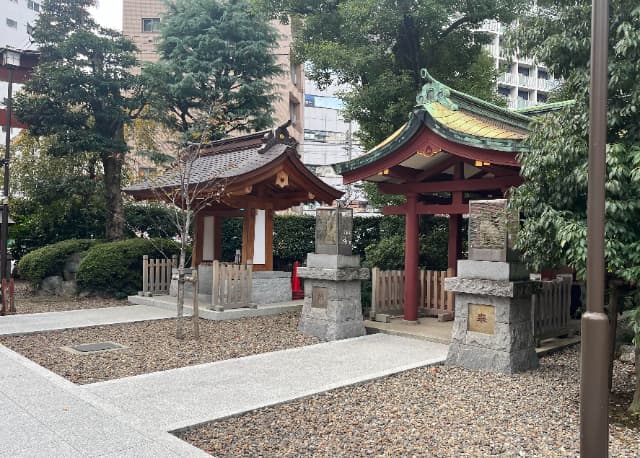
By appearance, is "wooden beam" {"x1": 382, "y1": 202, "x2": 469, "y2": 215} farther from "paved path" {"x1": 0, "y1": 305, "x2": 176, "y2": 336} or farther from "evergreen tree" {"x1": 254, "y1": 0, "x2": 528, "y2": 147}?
"paved path" {"x1": 0, "y1": 305, "x2": 176, "y2": 336}

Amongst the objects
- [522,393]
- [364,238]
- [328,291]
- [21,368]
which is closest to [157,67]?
[364,238]

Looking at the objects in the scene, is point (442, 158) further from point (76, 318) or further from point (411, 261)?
point (76, 318)

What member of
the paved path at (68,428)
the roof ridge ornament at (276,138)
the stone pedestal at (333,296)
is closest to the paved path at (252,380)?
the paved path at (68,428)

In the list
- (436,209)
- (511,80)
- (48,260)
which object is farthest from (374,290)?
(511,80)

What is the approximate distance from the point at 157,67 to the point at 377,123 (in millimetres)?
7813

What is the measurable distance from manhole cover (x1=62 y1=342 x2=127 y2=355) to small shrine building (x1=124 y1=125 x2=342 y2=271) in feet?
14.0

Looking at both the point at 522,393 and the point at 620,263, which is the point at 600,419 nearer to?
the point at 620,263

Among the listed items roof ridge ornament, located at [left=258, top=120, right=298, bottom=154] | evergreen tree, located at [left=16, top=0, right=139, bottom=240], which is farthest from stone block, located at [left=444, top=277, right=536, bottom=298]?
evergreen tree, located at [left=16, top=0, right=139, bottom=240]

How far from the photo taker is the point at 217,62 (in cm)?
1909

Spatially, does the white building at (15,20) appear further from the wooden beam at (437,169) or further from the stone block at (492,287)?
the stone block at (492,287)

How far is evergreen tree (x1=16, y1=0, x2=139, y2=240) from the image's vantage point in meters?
16.5

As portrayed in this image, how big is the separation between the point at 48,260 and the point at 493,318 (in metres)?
13.4

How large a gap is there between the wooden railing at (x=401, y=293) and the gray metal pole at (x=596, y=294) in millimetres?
7569

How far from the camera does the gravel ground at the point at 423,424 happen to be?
4766 mm
